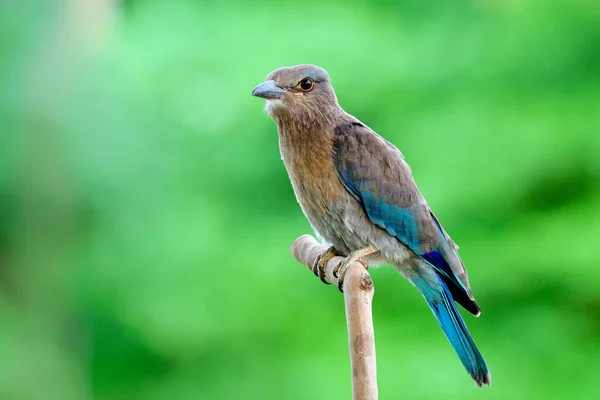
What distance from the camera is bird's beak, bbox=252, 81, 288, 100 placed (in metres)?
1.28

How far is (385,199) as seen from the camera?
139cm

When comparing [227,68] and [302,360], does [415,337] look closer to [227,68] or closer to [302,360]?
[302,360]

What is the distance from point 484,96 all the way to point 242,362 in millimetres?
979

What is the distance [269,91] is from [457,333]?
46 centimetres

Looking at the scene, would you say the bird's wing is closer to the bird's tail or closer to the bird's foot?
the bird's tail

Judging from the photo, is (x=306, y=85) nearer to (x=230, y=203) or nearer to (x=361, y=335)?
(x=361, y=335)

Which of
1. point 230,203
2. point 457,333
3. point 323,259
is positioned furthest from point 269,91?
point 230,203

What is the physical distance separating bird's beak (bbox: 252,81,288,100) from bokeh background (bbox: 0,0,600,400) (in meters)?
1.05

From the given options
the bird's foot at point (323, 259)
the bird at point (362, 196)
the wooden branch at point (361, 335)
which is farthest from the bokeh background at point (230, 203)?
the wooden branch at point (361, 335)

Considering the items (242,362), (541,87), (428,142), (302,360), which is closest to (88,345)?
(242,362)

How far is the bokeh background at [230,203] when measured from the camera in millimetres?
2379

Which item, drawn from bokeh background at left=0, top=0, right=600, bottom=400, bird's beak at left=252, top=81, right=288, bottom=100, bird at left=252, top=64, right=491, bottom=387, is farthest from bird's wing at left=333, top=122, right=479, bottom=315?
bokeh background at left=0, top=0, right=600, bottom=400

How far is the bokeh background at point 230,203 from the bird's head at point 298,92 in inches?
40.0

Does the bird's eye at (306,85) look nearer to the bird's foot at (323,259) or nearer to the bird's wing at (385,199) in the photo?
the bird's wing at (385,199)
